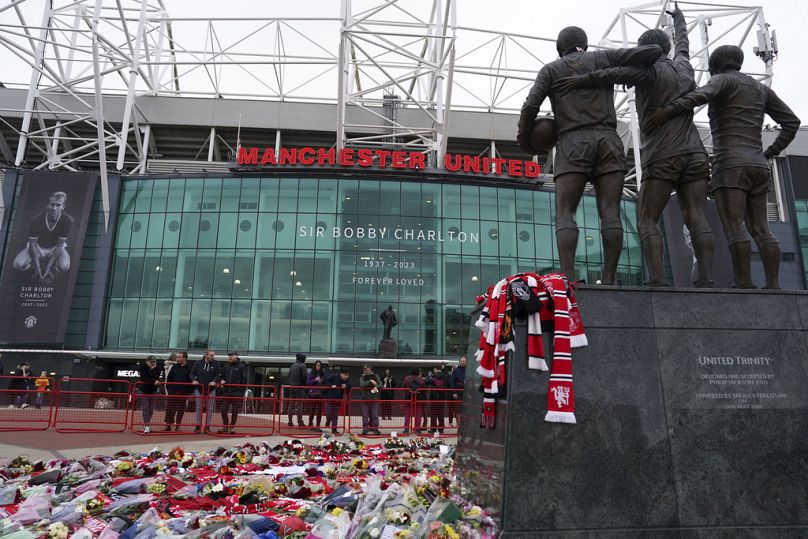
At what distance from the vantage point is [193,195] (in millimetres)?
37000

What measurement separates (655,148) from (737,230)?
4.67 ft

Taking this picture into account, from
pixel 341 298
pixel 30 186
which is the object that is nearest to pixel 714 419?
pixel 341 298

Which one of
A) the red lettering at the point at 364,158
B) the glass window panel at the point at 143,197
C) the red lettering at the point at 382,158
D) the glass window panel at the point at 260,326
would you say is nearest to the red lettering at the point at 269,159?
the red lettering at the point at 364,158

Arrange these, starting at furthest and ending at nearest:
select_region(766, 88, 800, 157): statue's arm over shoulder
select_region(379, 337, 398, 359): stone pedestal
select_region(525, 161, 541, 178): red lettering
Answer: select_region(525, 161, 541, 178): red lettering, select_region(379, 337, 398, 359): stone pedestal, select_region(766, 88, 800, 157): statue's arm over shoulder

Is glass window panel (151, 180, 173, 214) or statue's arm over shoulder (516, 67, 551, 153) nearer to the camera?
statue's arm over shoulder (516, 67, 551, 153)

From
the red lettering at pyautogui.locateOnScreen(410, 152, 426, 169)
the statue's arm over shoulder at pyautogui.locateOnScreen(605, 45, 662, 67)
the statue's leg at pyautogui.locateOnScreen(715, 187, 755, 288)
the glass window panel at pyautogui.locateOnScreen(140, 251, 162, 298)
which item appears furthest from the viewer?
the red lettering at pyautogui.locateOnScreen(410, 152, 426, 169)

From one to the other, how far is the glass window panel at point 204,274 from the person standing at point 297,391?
21091 mm

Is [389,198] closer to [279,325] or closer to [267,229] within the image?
[267,229]

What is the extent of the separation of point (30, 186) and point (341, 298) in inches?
835

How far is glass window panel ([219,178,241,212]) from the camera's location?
36.6m

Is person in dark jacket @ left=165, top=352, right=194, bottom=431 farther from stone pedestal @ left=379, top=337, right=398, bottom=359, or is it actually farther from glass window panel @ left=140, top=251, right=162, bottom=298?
glass window panel @ left=140, top=251, right=162, bottom=298

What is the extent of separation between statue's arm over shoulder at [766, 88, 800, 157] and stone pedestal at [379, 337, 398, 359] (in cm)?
2666

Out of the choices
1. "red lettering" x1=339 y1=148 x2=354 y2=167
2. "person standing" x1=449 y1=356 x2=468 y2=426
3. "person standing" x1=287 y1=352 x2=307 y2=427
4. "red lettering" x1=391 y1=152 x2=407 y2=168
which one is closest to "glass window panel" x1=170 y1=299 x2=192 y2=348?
"red lettering" x1=339 y1=148 x2=354 y2=167

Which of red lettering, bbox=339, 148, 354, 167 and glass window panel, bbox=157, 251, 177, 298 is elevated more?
red lettering, bbox=339, 148, 354, 167
